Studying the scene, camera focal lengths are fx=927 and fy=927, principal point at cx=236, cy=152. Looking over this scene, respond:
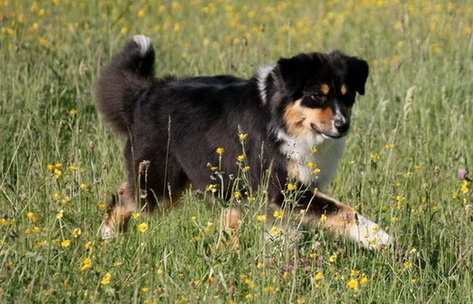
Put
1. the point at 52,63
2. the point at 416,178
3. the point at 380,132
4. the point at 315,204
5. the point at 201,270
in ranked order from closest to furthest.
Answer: the point at 201,270 < the point at 315,204 < the point at 416,178 < the point at 380,132 < the point at 52,63

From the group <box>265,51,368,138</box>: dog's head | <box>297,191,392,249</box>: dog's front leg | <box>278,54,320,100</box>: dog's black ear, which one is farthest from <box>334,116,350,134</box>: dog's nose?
<box>297,191,392,249</box>: dog's front leg

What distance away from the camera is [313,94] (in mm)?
5523

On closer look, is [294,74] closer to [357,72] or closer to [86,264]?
[357,72]

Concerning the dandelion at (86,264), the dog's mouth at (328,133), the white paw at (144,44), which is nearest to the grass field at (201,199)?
the dandelion at (86,264)

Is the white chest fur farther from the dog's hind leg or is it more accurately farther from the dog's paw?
the dog's hind leg

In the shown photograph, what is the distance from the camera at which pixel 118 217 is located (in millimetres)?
6035

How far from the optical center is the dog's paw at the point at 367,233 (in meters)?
4.97

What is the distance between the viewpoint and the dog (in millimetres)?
5453

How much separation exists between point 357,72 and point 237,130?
2.71 ft

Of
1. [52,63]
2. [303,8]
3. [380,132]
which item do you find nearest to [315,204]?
[380,132]

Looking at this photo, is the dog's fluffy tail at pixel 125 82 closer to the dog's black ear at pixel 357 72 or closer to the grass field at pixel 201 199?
the grass field at pixel 201 199

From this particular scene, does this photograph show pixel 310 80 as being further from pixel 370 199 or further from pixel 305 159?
pixel 370 199

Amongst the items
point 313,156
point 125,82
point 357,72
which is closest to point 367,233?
point 313,156

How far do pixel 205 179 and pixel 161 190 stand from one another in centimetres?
34
